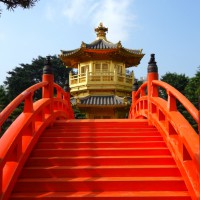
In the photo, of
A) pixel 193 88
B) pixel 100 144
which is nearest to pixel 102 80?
pixel 193 88

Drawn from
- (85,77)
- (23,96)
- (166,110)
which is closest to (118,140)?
(166,110)

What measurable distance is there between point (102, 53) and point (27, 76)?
2718 cm

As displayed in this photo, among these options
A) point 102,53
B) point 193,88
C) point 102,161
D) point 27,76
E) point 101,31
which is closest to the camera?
point 102,161

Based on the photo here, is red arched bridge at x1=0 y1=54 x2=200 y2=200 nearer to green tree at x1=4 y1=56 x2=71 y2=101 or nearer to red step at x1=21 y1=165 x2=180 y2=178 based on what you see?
red step at x1=21 y1=165 x2=180 y2=178

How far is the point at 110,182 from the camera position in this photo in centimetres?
379

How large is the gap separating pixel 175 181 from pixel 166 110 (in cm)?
141

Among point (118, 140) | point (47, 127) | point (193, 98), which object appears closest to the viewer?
point (118, 140)

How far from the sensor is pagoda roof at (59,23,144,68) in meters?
19.5

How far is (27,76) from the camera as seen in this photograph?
44.1 m

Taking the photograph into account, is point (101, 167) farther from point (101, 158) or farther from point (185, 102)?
point (185, 102)

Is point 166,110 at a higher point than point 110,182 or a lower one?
higher

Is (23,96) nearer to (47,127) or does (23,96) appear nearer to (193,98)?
(47,127)

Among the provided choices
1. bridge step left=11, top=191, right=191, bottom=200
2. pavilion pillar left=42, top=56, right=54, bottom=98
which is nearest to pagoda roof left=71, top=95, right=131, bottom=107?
pavilion pillar left=42, top=56, right=54, bottom=98

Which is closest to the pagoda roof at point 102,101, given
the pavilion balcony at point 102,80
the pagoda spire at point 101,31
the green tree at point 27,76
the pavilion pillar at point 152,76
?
the pavilion balcony at point 102,80
